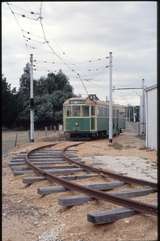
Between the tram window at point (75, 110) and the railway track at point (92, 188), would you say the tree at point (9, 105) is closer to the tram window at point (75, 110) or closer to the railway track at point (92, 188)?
the tram window at point (75, 110)

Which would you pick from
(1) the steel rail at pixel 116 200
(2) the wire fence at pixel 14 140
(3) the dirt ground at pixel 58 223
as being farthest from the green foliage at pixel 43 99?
(3) the dirt ground at pixel 58 223

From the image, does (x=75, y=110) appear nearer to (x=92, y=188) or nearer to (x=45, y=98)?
(x=92, y=188)

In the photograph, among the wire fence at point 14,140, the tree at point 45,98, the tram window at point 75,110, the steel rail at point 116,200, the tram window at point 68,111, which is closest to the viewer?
the steel rail at point 116,200

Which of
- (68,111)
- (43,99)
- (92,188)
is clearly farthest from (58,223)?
(43,99)

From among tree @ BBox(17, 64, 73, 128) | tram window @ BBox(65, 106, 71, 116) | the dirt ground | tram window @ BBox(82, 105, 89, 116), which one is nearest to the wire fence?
tram window @ BBox(65, 106, 71, 116)

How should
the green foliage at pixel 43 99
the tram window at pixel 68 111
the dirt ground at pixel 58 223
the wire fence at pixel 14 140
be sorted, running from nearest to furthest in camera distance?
the dirt ground at pixel 58 223
the wire fence at pixel 14 140
the tram window at pixel 68 111
the green foliage at pixel 43 99

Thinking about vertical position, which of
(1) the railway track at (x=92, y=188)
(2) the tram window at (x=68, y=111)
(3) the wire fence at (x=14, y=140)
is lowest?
(3) the wire fence at (x=14, y=140)

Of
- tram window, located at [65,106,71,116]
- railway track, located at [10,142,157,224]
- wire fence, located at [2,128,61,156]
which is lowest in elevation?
wire fence, located at [2,128,61,156]

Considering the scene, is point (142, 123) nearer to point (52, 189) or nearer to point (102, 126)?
point (102, 126)

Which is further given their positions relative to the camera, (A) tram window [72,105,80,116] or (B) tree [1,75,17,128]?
(B) tree [1,75,17,128]

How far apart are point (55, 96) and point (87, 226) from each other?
68175mm

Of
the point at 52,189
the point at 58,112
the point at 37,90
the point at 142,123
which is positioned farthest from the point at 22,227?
the point at 37,90

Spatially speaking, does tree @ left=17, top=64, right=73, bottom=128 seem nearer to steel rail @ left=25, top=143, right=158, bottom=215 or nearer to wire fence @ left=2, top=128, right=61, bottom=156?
wire fence @ left=2, top=128, right=61, bottom=156

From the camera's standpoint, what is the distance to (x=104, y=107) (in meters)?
38.9
